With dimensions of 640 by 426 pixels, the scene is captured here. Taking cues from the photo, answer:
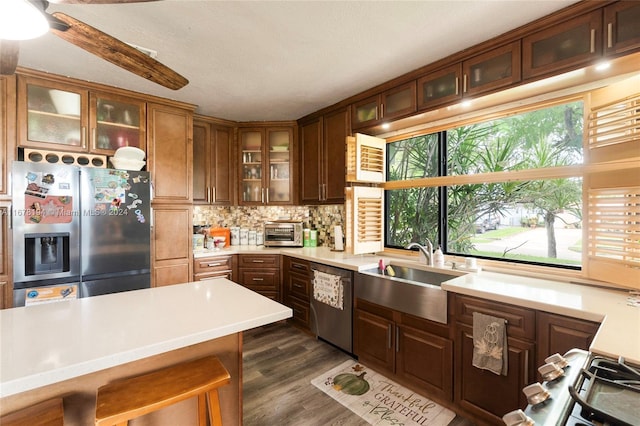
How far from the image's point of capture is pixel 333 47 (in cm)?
215

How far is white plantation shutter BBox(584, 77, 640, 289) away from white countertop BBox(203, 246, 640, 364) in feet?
0.54

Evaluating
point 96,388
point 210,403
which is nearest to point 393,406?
point 210,403

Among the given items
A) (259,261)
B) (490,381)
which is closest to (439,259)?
(490,381)

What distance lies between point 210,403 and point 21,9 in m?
1.70

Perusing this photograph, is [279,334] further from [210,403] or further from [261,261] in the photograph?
[210,403]

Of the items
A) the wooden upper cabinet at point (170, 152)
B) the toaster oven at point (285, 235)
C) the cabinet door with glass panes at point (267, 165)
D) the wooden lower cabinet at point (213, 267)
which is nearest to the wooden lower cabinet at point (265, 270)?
the wooden lower cabinet at point (213, 267)

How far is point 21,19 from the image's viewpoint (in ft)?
3.62

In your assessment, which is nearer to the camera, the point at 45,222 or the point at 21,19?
the point at 21,19

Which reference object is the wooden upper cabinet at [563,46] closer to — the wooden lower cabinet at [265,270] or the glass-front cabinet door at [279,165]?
the glass-front cabinet door at [279,165]

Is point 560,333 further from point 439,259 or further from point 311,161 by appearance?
point 311,161

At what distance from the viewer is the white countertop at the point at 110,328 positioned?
92 centimetres

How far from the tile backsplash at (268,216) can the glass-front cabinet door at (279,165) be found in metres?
0.28

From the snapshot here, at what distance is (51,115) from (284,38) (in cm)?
225

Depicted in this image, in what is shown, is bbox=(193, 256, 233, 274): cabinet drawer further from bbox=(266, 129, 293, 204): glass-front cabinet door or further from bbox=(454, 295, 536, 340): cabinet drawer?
bbox=(454, 295, 536, 340): cabinet drawer
